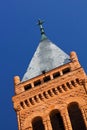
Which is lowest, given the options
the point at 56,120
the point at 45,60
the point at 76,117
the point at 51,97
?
the point at 76,117

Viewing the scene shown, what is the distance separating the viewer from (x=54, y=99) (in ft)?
98.5

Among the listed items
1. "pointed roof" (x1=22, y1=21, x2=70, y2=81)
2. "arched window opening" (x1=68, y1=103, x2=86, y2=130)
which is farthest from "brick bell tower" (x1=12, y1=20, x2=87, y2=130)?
"pointed roof" (x1=22, y1=21, x2=70, y2=81)

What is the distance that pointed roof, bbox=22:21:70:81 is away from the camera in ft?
113

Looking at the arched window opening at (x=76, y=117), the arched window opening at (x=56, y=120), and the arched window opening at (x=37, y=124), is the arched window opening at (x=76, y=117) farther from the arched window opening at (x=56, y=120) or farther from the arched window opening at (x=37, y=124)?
the arched window opening at (x=37, y=124)

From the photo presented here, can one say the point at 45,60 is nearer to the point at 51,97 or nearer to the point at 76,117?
the point at 51,97

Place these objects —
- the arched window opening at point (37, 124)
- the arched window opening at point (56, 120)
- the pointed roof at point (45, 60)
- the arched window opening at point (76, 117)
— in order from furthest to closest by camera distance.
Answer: the pointed roof at point (45, 60), the arched window opening at point (37, 124), the arched window opening at point (56, 120), the arched window opening at point (76, 117)

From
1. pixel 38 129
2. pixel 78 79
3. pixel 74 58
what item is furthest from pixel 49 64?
pixel 38 129

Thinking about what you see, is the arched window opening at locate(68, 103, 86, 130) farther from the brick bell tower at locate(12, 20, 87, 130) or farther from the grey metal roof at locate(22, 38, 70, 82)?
the grey metal roof at locate(22, 38, 70, 82)

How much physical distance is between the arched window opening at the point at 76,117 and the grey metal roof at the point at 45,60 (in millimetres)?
5317

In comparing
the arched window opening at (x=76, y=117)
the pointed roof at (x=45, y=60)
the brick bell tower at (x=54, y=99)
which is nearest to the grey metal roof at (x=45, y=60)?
the pointed roof at (x=45, y=60)

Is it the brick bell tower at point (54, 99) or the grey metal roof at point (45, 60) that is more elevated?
the grey metal roof at point (45, 60)

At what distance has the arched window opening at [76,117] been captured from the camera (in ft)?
94.0

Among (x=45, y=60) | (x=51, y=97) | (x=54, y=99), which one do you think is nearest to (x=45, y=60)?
(x=45, y=60)

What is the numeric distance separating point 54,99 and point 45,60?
7238mm
